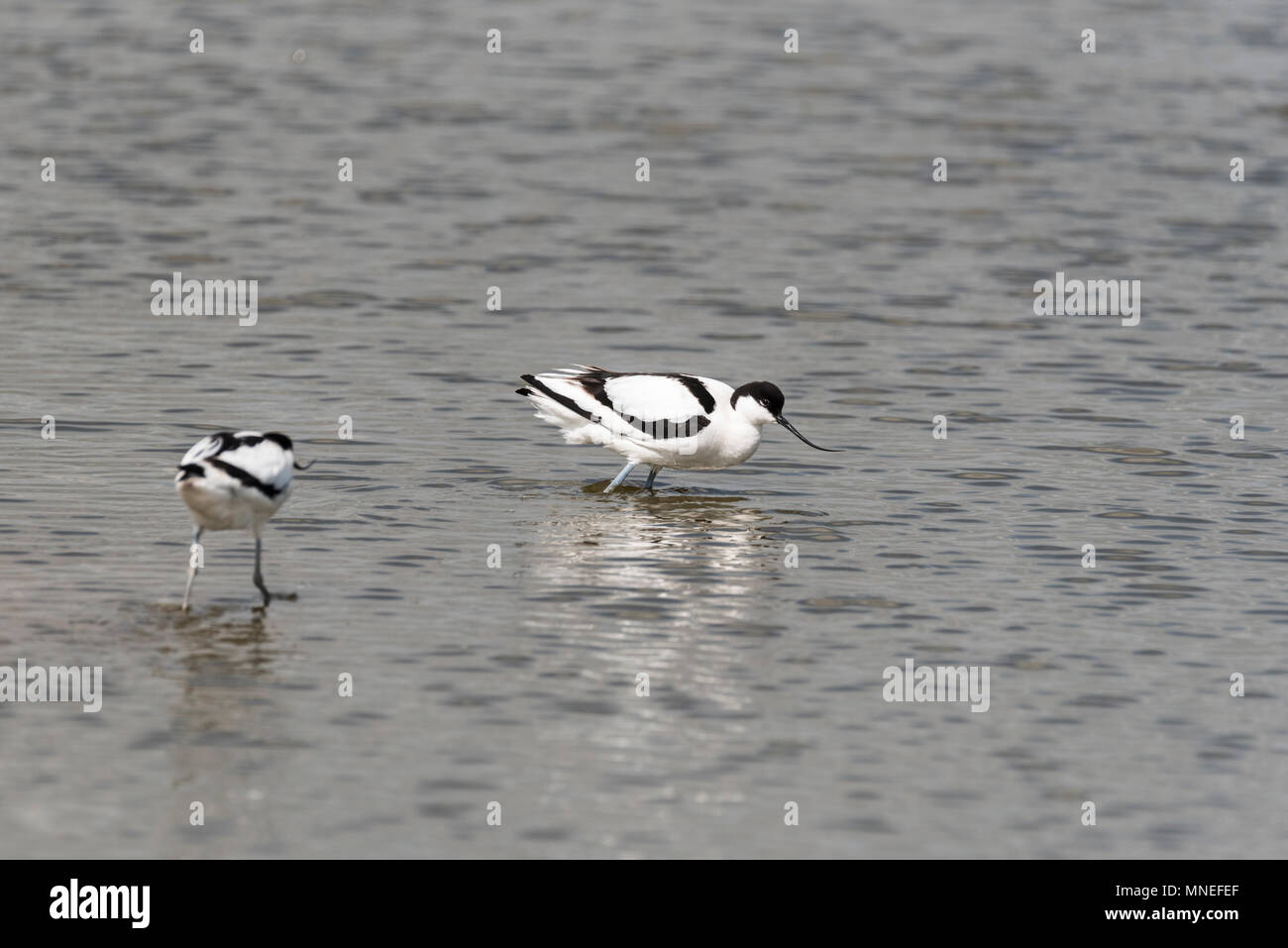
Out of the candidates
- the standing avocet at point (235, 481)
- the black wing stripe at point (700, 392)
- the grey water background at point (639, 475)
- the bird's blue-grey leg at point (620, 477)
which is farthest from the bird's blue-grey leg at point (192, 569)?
the black wing stripe at point (700, 392)

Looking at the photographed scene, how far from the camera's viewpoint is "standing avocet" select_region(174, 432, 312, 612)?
10.8m

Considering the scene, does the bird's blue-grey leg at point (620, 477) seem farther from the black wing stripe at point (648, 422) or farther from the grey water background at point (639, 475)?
the black wing stripe at point (648, 422)

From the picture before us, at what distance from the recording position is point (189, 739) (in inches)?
370

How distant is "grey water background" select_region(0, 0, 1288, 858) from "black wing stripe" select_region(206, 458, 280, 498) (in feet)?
2.33

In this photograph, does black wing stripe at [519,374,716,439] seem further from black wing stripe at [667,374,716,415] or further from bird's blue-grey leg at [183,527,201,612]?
bird's blue-grey leg at [183,527,201,612]

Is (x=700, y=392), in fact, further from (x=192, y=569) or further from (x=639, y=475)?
(x=192, y=569)

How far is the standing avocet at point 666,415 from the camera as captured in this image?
14547mm

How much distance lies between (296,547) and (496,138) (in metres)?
16.2

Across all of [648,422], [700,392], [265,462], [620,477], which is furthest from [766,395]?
[265,462]

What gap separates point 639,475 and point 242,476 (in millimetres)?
5213

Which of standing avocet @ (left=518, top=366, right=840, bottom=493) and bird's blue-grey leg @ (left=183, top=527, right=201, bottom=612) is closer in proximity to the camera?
bird's blue-grey leg @ (left=183, top=527, right=201, bottom=612)

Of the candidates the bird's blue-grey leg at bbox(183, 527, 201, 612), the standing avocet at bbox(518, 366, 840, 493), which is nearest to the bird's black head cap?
the standing avocet at bbox(518, 366, 840, 493)
